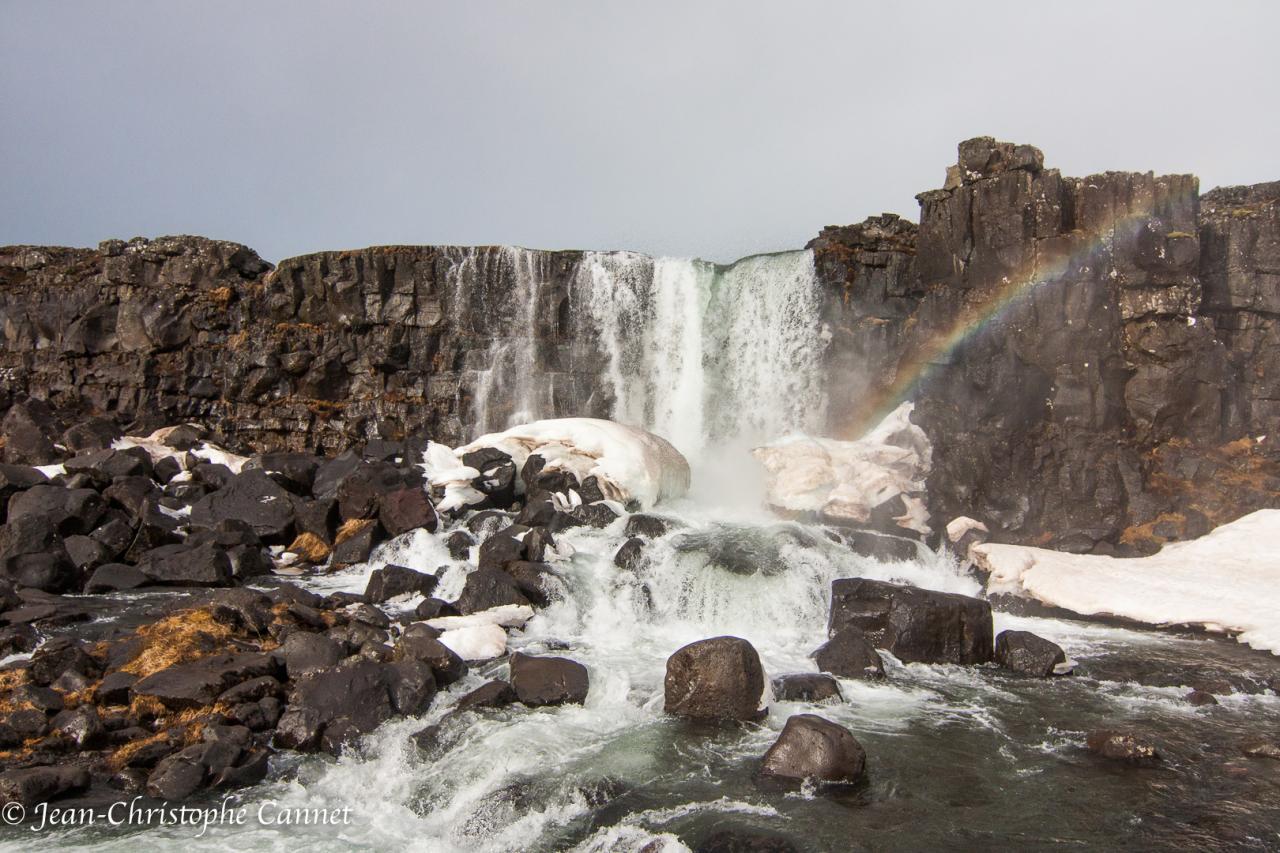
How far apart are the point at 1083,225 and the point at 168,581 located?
2415 cm

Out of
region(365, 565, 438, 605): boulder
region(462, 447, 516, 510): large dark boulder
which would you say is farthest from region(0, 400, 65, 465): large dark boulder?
region(365, 565, 438, 605): boulder

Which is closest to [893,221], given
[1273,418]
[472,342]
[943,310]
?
[943,310]

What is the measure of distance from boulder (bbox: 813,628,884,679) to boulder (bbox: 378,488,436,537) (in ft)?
35.4

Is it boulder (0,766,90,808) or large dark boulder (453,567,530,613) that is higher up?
large dark boulder (453,567,530,613)

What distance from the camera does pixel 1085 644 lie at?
1720cm

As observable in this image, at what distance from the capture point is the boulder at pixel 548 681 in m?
13.6

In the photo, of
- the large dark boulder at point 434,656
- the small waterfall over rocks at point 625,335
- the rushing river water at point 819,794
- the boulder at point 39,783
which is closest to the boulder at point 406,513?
the rushing river water at point 819,794

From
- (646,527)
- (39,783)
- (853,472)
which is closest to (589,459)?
(646,527)

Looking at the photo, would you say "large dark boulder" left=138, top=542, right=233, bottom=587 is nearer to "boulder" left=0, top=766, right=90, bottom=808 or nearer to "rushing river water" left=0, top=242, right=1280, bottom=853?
"rushing river water" left=0, top=242, right=1280, bottom=853

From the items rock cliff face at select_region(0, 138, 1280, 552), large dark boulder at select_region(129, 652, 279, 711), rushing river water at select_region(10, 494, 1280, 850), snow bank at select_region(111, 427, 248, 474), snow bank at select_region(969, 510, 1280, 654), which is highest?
rock cliff face at select_region(0, 138, 1280, 552)

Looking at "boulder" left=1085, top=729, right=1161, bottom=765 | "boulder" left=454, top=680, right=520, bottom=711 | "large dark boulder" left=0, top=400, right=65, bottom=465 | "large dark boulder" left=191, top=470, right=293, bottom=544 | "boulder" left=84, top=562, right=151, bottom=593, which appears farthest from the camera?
"large dark boulder" left=0, top=400, right=65, bottom=465

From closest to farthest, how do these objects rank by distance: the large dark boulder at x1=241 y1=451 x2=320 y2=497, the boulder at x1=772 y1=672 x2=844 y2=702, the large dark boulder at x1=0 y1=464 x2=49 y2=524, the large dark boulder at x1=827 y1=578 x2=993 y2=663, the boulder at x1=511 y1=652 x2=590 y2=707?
1. the boulder at x1=511 y1=652 x2=590 y2=707
2. the boulder at x1=772 y1=672 x2=844 y2=702
3. the large dark boulder at x1=827 y1=578 x2=993 y2=663
4. the large dark boulder at x1=0 y1=464 x2=49 y2=524
5. the large dark boulder at x1=241 y1=451 x2=320 y2=497

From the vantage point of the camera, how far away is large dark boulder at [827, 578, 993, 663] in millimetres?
15984

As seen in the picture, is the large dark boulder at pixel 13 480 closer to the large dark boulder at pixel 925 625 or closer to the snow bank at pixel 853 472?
the snow bank at pixel 853 472
